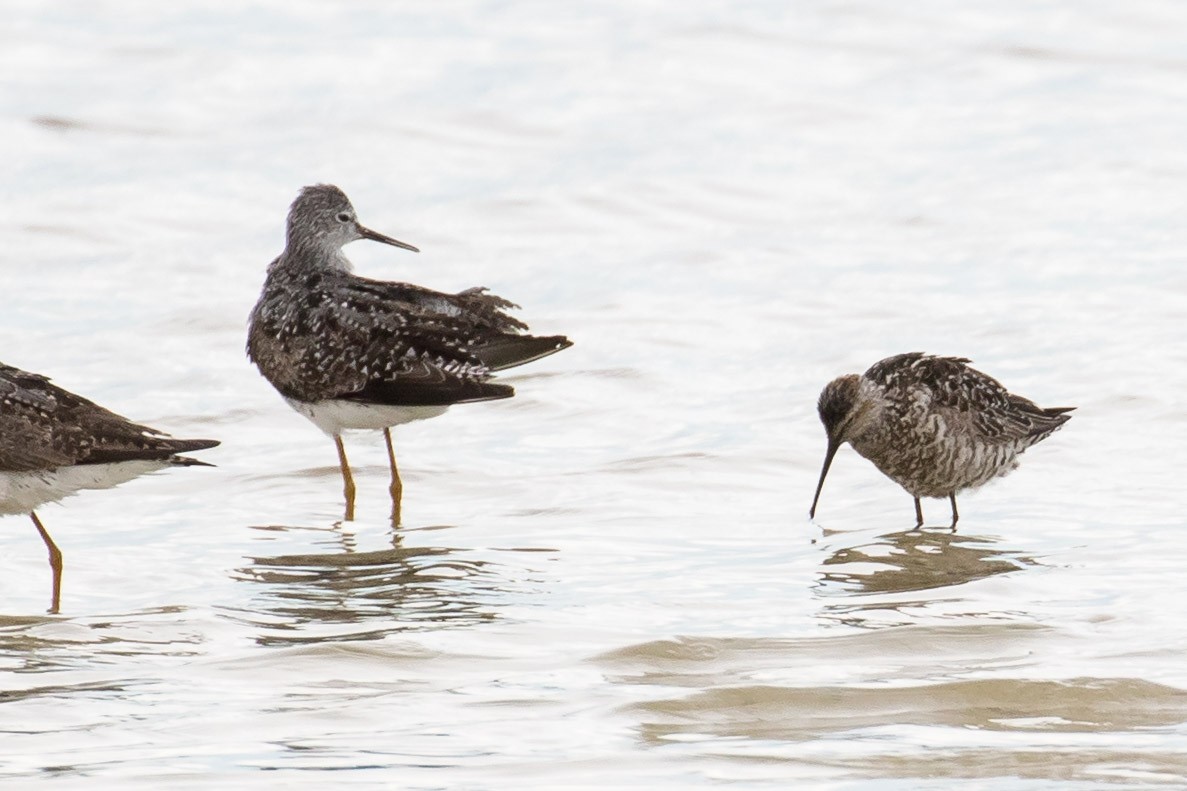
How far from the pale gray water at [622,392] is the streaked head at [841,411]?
416 mm

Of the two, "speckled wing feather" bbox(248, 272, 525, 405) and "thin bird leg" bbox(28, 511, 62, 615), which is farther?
"speckled wing feather" bbox(248, 272, 525, 405)

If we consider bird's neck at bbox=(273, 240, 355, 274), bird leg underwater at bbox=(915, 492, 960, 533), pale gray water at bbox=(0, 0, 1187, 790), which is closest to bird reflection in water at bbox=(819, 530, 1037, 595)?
pale gray water at bbox=(0, 0, 1187, 790)

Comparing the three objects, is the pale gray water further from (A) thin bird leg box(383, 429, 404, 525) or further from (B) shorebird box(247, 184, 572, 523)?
(B) shorebird box(247, 184, 572, 523)

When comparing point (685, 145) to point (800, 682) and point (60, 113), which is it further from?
point (800, 682)

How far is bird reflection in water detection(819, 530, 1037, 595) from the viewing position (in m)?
9.10

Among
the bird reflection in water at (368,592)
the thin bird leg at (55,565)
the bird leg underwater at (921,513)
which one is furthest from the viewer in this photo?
the bird leg underwater at (921,513)

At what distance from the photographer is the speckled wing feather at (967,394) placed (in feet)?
34.7

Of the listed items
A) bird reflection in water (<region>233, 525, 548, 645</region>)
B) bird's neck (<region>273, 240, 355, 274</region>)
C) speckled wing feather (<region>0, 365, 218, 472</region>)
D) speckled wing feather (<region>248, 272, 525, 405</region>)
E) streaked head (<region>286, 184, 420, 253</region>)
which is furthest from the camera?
streaked head (<region>286, 184, 420, 253</region>)

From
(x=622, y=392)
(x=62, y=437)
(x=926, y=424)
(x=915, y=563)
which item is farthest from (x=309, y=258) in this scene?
(x=915, y=563)

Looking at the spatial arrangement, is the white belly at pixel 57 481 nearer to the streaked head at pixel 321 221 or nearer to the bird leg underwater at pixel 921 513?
the streaked head at pixel 321 221

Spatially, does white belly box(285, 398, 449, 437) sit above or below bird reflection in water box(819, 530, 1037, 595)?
above

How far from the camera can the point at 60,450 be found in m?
9.33

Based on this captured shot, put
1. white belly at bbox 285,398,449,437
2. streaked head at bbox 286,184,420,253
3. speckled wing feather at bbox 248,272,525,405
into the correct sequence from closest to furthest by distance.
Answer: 1. speckled wing feather at bbox 248,272,525,405
2. white belly at bbox 285,398,449,437
3. streaked head at bbox 286,184,420,253

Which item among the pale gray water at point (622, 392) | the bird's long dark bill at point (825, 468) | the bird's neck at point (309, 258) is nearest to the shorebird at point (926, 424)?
the bird's long dark bill at point (825, 468)
